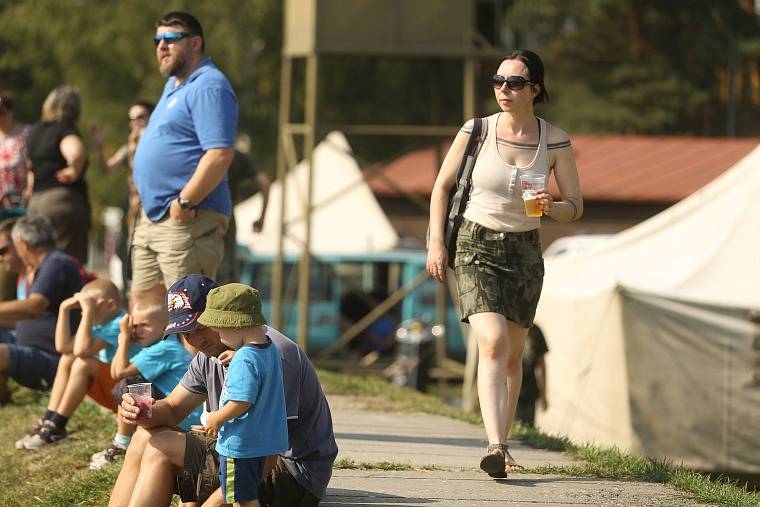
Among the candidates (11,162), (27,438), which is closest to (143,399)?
(27,438)

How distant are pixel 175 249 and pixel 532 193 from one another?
6.67 ft

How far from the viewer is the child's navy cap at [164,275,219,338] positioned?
5.56 m

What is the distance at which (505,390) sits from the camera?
666 centimetres

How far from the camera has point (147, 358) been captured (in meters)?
6.86

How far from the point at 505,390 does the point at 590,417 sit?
7704 mm

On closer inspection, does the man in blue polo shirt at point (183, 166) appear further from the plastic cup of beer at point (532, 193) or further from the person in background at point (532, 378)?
the person in background at point (532, 378)

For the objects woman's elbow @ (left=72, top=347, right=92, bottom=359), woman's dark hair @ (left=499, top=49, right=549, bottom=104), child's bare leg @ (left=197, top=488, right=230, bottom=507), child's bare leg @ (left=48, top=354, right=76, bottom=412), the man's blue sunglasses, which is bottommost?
child's bare leg @ (left=197, top=488, right=230, bottom=507)

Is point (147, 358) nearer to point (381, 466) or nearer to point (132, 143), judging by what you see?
point (381, 466)

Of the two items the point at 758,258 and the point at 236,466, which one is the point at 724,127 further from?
the point at 236,466

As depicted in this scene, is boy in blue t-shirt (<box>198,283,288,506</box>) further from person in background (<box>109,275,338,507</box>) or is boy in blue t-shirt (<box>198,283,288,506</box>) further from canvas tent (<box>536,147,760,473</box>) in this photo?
canvas tent (<box>536,147,760,473</box>)

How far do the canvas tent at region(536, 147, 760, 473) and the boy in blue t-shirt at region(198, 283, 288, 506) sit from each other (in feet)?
27.0

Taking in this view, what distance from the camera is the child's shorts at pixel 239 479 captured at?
17.6 feet

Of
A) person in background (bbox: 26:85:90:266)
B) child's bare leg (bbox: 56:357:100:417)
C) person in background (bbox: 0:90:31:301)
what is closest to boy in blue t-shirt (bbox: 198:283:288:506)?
child's bare leg (bbox: 56:357:100:417)

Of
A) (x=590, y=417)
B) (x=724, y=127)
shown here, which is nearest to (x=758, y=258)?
(x=590, y=417)
